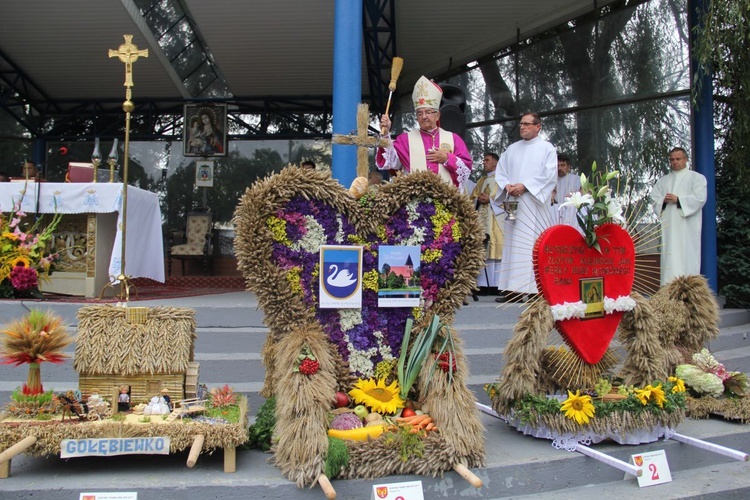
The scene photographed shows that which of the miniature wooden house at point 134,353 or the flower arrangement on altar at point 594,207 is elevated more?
the flower arrangement on altar at point 594,207

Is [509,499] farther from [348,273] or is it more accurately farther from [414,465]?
[348,273]

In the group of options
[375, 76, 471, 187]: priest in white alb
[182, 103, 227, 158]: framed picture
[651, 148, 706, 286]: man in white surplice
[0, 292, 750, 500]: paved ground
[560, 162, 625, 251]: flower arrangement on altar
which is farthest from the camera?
[182, 103, 227, 158]: framed picture

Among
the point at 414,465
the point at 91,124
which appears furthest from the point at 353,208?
the point at 91,124

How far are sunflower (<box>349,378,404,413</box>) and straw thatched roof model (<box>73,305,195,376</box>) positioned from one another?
36.3 inches

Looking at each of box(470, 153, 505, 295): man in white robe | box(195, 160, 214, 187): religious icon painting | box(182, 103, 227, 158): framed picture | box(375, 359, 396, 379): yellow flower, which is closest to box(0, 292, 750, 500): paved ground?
box(375, 359, 396, 379): yellow flower

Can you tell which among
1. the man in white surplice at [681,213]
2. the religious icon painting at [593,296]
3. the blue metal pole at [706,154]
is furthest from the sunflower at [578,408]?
the blue metal pole at [706,154]

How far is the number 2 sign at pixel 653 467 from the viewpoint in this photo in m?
3.38

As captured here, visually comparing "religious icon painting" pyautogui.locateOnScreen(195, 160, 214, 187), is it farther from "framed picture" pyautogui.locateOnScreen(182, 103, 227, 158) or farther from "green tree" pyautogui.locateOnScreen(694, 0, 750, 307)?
"green tree" pyautogui.locateOnScreen(694, 0, 750, 307)

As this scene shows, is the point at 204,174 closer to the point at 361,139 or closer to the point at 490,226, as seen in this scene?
the point at 490,226

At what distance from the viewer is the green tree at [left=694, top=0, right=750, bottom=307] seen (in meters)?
6.55

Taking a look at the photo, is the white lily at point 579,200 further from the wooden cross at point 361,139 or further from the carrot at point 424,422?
the carrot at point 424,422

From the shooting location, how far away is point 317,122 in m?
13.0

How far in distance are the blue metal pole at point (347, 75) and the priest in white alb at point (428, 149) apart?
1.10 meters

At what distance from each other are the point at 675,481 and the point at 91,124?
13.0 m
